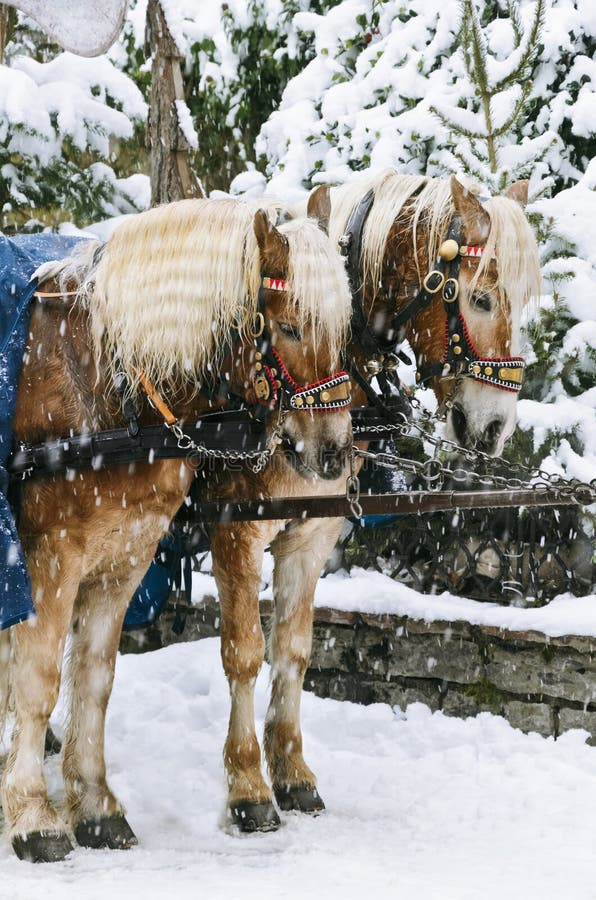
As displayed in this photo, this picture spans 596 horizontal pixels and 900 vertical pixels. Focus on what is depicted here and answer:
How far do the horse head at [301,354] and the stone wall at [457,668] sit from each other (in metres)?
1.84

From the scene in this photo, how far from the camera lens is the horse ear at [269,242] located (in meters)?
2.96

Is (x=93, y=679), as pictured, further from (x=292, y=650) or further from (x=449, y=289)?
(x=449, y=289)

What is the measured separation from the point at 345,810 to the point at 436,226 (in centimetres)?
215

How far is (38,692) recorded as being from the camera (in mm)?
3102

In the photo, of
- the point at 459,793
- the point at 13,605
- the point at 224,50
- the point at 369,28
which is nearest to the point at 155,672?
the point at 459,793

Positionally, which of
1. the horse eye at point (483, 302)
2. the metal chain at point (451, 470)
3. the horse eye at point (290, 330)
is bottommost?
the metal chain at point (451, 470)

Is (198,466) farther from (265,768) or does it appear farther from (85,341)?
(265,768)

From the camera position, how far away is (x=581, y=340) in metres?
4.81

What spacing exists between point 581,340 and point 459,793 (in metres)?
2.13

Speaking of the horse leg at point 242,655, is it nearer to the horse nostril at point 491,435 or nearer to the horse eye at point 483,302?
the horse nostril at point 491,435

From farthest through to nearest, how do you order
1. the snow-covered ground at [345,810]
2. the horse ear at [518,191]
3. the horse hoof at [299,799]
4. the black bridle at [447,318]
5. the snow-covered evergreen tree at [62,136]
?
the snow-covered evergreen tree at [62,136] < the horse ear at [518,191] < the horse hoof at [299,799] < the black bridle at [447,318] < the snow-covered ground at [345,810]

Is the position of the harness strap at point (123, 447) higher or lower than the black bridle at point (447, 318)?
lower

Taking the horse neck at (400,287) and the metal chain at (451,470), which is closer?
the metal chain at (451,470)

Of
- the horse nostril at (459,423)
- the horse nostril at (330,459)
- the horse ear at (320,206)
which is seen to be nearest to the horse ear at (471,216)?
the horse ear at (320,206)
